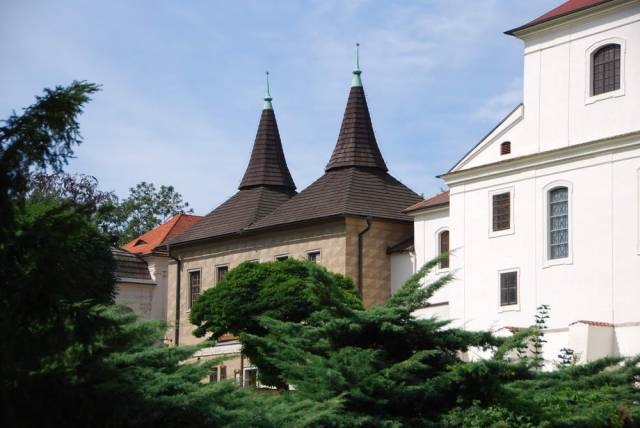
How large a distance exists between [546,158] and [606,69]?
→ 3071 millimetres

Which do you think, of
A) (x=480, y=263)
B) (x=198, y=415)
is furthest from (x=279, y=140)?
(x=198, y=415)

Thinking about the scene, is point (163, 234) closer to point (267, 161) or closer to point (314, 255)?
point (267, 161)

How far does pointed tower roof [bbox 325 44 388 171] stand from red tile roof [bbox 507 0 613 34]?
10.8m

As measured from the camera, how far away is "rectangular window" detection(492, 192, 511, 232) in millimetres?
35906

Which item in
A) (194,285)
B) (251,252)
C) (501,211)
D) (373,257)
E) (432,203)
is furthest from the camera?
(194,285)

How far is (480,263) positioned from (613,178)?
16.5 feet

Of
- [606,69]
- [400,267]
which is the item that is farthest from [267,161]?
[606,69]

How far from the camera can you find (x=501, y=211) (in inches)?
1423

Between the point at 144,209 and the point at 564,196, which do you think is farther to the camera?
the point at 144,209

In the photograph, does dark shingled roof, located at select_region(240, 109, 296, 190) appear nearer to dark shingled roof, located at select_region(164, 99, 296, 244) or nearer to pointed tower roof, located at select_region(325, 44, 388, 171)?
dark shingled roof, located at select_region(164, 99, 296, 244)

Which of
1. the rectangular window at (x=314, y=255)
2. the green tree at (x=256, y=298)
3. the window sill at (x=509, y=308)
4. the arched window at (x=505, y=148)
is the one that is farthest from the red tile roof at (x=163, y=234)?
the window sill at (x=509, y=308)

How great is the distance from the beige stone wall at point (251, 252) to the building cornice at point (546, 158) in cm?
584

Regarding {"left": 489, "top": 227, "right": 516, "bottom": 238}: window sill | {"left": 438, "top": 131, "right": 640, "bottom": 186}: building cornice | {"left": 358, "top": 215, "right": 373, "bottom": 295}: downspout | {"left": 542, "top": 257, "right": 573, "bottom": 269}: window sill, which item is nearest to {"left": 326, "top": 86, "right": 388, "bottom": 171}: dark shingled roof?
{"left": 358, "top": 215, "right": 373, "bottom": 295}: downspout

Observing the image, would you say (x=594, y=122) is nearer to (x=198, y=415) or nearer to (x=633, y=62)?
(x=633, y=62)
